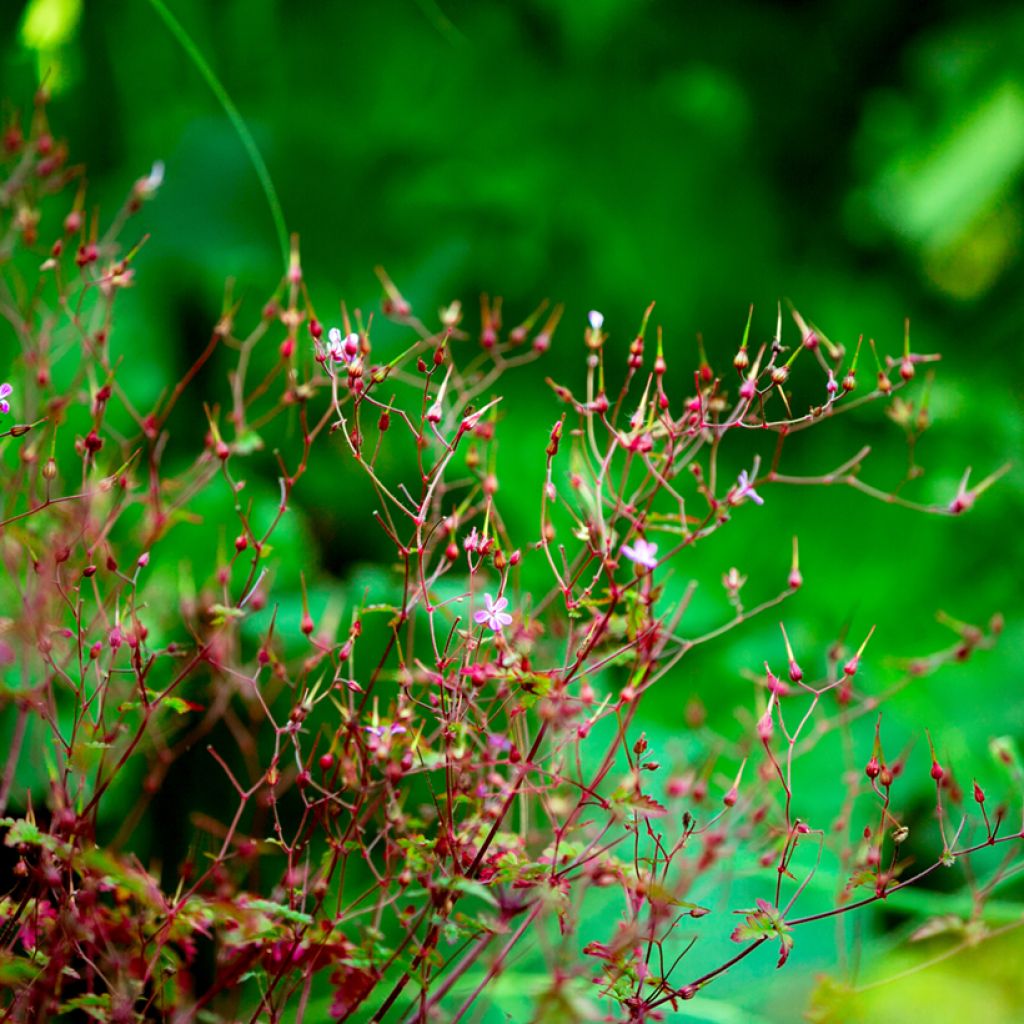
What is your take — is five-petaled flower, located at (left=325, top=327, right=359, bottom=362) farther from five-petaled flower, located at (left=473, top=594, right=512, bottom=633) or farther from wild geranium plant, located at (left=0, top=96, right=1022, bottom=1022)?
five-petaled flower, located at (left=473, top=594, right=512, bottom=633)

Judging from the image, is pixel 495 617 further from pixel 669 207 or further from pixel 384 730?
pixel 669 207


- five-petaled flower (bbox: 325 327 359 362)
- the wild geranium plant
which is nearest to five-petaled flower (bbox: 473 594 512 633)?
the wild geranium plant

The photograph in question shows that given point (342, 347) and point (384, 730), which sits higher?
point (342, 347)

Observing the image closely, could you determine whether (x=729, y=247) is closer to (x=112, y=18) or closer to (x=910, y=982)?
(x=112, y=18)

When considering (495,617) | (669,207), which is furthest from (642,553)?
(669,207)

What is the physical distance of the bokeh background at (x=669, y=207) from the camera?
1150mm

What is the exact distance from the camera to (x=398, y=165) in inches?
50.5

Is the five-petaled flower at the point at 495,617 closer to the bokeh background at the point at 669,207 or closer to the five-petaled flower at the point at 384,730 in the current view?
the five-petaled flower at the point at 384,730

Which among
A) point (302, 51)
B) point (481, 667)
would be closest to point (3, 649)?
point (481, 667)

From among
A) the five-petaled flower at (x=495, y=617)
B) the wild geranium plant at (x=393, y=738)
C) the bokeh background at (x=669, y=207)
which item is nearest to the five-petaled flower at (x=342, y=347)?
the wild geranium plant at (x=393, y=738)

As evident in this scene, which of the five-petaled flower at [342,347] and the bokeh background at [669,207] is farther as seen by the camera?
the bokeh background at [669,207]

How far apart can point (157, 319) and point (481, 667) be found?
84 centimetres

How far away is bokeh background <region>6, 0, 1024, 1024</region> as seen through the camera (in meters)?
1.15

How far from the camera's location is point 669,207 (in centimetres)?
149
